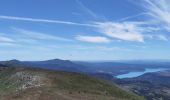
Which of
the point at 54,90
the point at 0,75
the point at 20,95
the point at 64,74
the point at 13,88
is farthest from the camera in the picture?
the point at 0,75

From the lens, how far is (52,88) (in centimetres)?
6209

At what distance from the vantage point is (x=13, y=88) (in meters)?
66.9

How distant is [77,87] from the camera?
69.9m

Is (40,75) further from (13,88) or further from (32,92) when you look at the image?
(32,92)

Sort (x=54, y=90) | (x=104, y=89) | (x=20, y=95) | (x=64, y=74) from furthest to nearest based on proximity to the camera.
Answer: (x=64, y=74), (x=104, y=89), (x=54, y=90), (x=20, y=95)

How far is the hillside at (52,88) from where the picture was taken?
5588 cm

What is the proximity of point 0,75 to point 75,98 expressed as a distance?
4545 cm

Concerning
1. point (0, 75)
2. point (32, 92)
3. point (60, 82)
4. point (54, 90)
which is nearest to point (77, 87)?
point (60, 82)

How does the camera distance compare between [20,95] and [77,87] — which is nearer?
[20,95]

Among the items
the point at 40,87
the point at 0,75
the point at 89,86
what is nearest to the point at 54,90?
the point at 40,87

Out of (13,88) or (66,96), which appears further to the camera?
(13,88)

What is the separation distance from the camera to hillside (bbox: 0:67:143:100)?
55875 millimetres

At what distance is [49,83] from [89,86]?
11196 mm

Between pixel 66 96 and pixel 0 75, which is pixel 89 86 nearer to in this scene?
pixel 66 96
